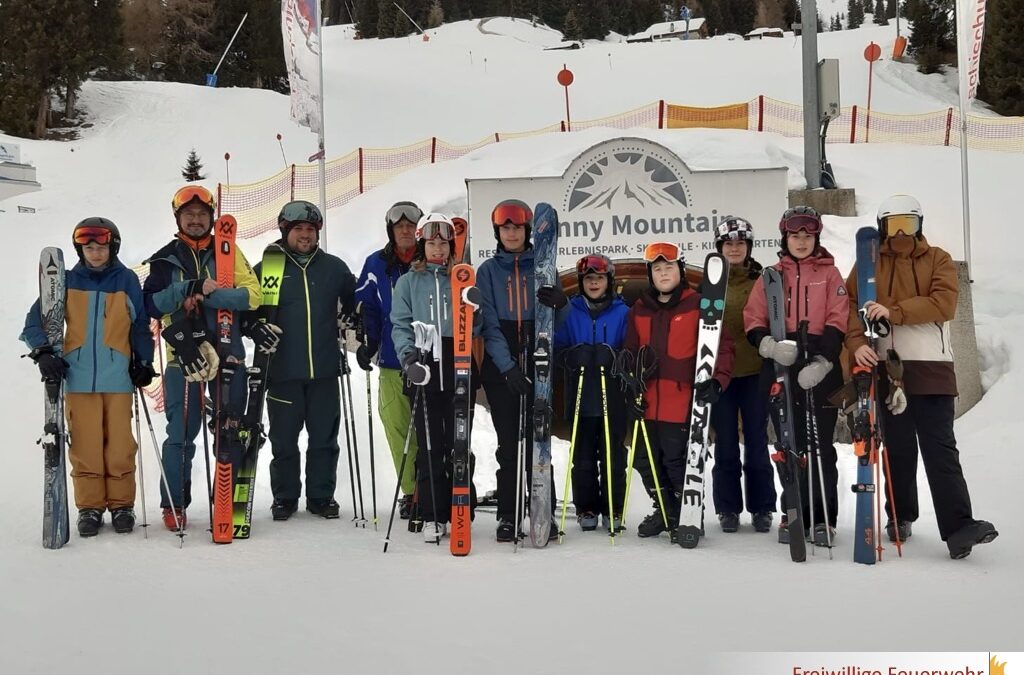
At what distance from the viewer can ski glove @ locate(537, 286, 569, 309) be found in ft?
15.2

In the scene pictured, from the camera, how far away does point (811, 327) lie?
15.0ft

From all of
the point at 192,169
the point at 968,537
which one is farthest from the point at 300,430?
the point at 192,169

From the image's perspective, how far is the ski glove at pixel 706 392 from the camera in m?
4.61

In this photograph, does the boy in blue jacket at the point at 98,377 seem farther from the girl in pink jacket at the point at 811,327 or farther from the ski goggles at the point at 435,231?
the girl in pink jacket at the point at 811,327

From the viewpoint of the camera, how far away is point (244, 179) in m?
23.4

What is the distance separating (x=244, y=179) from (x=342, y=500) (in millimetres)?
18949

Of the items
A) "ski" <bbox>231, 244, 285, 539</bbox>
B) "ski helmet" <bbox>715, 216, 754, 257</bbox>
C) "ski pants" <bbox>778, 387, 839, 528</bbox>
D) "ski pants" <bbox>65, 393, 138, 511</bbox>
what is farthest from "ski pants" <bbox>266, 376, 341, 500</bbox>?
"ski pants" <bbox>778, 387, 839, 528</bbox>

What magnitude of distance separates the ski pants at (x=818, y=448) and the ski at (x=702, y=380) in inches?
16.9

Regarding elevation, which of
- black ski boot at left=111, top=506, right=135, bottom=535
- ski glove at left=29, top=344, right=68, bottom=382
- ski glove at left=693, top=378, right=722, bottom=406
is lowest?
black ski boot at left=111, top=506, right=135, bottom=535

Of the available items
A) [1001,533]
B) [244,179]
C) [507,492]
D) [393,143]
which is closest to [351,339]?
[507,492]

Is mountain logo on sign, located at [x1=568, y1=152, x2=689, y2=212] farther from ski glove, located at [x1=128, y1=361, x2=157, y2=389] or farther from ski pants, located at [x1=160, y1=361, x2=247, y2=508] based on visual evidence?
ski glove, located at [x1=128, y1=361, x2=157, y2=389]

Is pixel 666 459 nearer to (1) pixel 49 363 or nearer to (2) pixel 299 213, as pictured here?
(2) pixel 299 213

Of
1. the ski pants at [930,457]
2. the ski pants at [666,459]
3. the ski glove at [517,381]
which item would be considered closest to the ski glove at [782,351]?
the ski pants at [930,457]

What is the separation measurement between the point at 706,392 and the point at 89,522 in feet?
10.7
